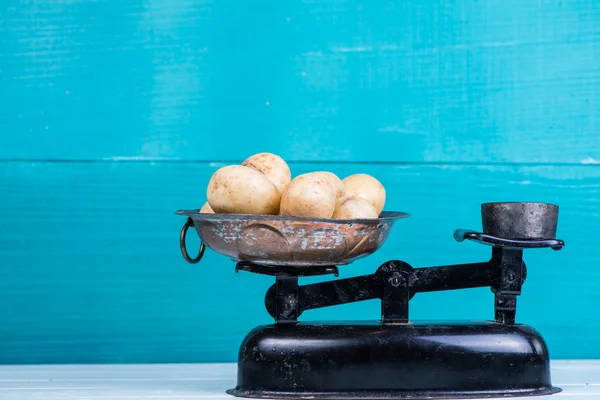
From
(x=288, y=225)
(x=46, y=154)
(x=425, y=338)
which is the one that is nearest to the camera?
(x=288, y=225)

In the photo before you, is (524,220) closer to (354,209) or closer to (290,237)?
(354,209)

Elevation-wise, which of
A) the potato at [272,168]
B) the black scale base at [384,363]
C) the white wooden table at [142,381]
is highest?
the potato at [272,168]

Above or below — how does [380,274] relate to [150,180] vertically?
below

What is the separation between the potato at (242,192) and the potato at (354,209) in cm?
10

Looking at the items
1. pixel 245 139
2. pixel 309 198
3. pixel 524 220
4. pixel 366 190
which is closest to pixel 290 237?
pixel 309 198

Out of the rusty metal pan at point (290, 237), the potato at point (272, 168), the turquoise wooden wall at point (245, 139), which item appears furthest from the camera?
the turquoise wooden wall at point (245, 139)

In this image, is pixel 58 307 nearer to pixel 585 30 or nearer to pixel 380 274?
pixel 380 274

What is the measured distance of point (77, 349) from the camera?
7.10 feet

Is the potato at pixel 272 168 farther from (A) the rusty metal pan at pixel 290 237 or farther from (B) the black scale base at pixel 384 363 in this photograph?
(B) the black scale base at pixel 384 363

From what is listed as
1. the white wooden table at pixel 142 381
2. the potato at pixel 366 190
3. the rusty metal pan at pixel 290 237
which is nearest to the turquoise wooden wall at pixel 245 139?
the white wooden table at pixel 142 381

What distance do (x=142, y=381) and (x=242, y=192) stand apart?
52 cm

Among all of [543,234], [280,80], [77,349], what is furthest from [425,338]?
[77,349]

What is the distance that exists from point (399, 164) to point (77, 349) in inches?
36.7

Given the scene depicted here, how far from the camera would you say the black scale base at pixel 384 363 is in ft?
4.49
